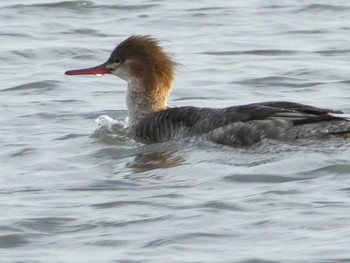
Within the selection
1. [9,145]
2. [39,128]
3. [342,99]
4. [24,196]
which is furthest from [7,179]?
[342,99]

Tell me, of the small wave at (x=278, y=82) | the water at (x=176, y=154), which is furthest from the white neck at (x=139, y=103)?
the small wave at (x=278, y=82)

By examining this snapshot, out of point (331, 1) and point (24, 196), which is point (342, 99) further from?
point (331, 1)

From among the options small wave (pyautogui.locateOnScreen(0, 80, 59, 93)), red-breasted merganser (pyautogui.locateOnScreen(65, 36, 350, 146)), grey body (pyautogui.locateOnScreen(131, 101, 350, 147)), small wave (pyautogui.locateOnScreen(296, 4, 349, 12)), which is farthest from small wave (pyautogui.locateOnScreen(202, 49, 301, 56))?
grey body (pyautogui.locateOnScreen(131, 101, 350, 147))

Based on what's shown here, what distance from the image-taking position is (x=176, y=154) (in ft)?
36.9

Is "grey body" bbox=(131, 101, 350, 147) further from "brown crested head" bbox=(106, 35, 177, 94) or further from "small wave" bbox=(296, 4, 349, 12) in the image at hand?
"small wave" bbox=(296, 4, 349, 12)

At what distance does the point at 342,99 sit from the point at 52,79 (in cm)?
328

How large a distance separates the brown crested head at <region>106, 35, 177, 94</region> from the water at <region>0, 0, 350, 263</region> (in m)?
0.61

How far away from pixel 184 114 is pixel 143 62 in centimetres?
108

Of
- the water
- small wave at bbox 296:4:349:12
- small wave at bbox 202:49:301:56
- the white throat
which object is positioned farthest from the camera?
small wave at bbox 296:4:349:12

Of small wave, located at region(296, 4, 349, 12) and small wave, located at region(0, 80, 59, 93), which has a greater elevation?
small wave, located at region(296, 4, 349, 12)

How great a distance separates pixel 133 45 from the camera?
1252 centimetres

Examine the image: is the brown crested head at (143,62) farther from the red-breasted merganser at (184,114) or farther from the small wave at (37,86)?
the small wave at (37,86)

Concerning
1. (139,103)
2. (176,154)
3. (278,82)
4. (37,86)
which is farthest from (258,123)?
(37,86)

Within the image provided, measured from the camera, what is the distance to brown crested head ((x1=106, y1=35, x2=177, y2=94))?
41.1 feet
